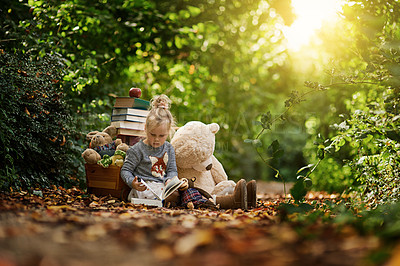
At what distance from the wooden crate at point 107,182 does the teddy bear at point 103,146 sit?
9cm

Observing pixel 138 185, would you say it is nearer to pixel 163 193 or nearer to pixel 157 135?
pixel 163 193

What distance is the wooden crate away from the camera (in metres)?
3.84

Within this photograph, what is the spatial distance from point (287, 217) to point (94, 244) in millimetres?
1377

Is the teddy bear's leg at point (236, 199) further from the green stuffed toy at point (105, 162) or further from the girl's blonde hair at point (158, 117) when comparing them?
the green stuffed toy at point (105, 162)

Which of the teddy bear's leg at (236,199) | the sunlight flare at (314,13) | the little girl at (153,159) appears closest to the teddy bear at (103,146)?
the little girl at (153,159)

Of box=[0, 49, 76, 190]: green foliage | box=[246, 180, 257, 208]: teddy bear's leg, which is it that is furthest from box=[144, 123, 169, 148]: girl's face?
box=[0, 49, 76, 190]: green foliage

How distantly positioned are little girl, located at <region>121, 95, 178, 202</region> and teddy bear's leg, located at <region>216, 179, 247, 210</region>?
0.53m

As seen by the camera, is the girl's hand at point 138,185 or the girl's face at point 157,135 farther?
the girl's face at point 157,135

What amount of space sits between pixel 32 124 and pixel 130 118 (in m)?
0.98

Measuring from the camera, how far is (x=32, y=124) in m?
4.11

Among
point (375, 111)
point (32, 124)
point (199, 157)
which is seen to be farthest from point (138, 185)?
point (375, 111)

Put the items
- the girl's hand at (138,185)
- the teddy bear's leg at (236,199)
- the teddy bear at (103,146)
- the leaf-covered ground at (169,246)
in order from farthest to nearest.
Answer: the teddy bear at (103,146) < the teddy bear's leg at (236,199) < the girl's hand at (138,185) < the leaf-covered ground at (169,246)

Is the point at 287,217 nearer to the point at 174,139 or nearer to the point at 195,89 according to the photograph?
the point at 174,139

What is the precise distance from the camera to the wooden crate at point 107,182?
12.6 feet
